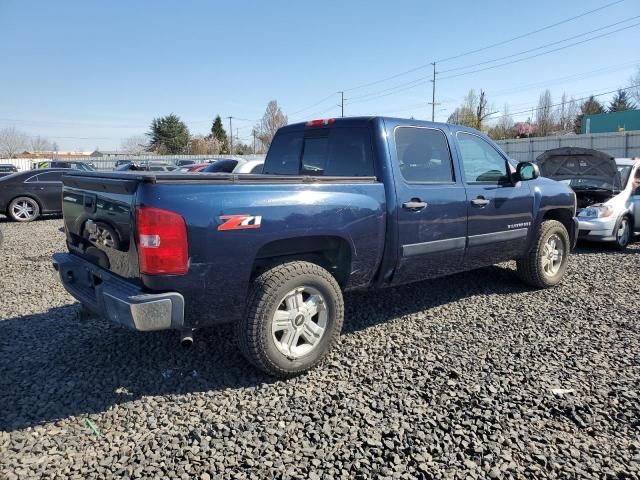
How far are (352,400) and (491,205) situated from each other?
2.71 meters

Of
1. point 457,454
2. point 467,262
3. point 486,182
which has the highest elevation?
point 486,182

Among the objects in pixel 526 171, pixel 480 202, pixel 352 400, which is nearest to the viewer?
pixel 352 400

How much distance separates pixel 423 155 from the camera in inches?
175

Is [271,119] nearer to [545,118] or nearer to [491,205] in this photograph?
[545,118]

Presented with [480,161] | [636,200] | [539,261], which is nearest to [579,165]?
[636,200]

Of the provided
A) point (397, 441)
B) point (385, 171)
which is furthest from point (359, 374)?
point (385, 171)

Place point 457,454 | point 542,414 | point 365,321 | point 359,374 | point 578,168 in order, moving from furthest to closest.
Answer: point 578,168, point 365,321, point 359,374, point 542,414, point 457,454

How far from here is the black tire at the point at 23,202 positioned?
12.7 meters

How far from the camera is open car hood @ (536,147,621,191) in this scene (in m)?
8.80

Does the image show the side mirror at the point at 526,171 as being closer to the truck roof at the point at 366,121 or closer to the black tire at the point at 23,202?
the truck roof at the point at 366,121

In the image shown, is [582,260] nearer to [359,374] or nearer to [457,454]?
[359,374]

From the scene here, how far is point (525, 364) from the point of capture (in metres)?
3.74

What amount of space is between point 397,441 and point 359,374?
0.87 metres

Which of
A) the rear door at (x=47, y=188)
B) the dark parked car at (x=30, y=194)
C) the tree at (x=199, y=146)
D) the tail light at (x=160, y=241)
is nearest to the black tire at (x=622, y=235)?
the tail light at (x=160, y=241)
